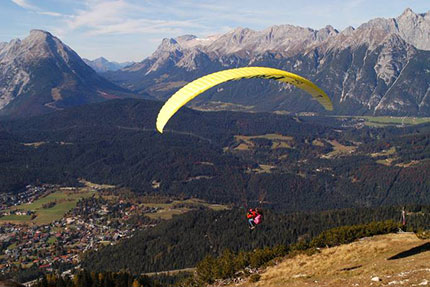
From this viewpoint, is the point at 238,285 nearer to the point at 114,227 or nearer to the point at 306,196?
the point at 114,227

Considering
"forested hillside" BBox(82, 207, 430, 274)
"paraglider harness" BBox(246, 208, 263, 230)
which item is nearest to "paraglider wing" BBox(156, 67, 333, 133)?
"paraglider harness" BBox(246, 208, 263, 230)

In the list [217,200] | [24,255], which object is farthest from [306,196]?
[24,255]

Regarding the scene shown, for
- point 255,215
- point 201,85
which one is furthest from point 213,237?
point 201,85

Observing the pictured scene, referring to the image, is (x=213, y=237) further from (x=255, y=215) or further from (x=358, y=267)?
(x=255, y=215)

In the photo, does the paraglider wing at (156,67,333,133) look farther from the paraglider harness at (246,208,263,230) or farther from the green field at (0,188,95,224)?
the green field at (0,188,95,224)

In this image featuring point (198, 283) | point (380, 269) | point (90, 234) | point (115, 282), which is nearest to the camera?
point (380, 269)

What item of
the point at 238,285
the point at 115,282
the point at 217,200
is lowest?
the point at 217,200
